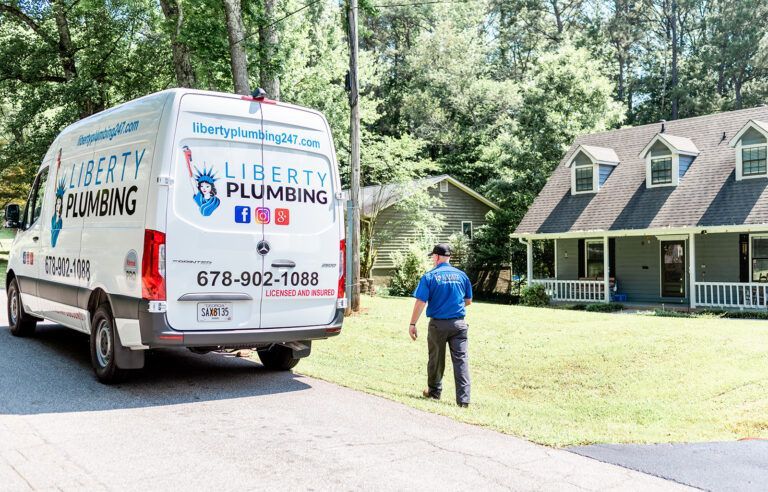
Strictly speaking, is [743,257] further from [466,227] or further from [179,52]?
[179,52]

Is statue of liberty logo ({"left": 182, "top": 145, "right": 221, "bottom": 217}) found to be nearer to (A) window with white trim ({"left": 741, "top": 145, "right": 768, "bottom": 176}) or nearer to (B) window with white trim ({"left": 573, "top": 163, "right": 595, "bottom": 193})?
(A) window with white trim ({"left": 741, "top": 145, "right": 768, "bottom": 176})

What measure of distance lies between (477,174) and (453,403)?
36.1 metres

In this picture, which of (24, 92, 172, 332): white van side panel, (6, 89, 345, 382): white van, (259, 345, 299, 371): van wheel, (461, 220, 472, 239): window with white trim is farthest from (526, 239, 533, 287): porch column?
(24, 92, 172, 332): white van side panel

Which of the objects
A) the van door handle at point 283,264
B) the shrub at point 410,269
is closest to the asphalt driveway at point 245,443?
the van door handle at point 283,264

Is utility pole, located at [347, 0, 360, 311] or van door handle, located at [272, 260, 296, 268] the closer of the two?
van door handle, located at [272, 260, 296, 268]

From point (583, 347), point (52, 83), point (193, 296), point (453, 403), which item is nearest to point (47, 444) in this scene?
point (193, 296)

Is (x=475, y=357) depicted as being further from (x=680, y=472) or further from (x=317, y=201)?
(x=680, y=472)

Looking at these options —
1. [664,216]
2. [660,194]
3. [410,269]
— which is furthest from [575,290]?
[410,269]

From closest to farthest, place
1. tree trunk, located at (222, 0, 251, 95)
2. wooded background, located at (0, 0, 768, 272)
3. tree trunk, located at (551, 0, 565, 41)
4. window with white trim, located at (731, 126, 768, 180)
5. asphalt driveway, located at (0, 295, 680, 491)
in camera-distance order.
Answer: asphalt driveway, located at (0, 295, 680, 491) → tree trunk, located at (222, 0, 251, 95) → wooded background, located at (0, 0, 768, 272) → window with white trim, located at (731, 126, 768, 180) → tree trunk, located at (551, 0, 565, 41)

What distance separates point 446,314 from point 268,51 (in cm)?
1034

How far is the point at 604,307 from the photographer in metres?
22.1

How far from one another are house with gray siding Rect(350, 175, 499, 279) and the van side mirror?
17242mm

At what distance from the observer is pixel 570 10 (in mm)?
50625

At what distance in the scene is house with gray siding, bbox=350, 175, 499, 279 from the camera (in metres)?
28.3
